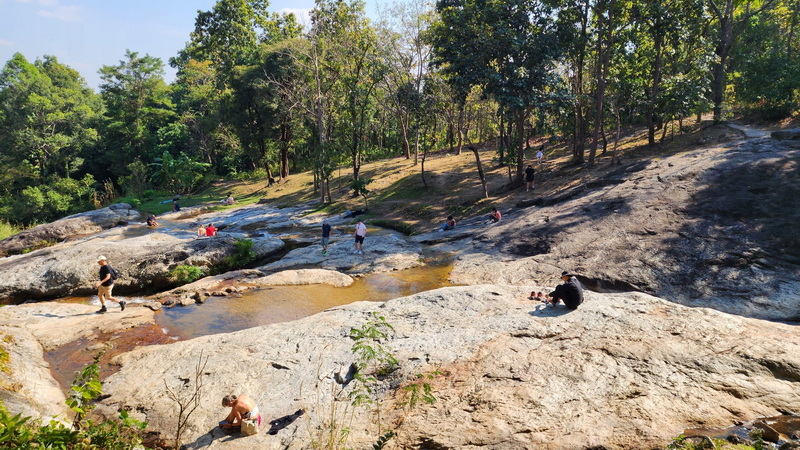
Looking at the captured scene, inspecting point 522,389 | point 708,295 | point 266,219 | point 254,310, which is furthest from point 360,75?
point 522,389

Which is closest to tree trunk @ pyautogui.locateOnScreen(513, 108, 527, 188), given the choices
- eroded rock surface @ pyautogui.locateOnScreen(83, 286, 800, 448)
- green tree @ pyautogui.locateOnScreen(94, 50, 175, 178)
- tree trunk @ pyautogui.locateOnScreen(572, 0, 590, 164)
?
tree trunk @ pyautogui.locateOnScreen(572, 0, 590, 164)

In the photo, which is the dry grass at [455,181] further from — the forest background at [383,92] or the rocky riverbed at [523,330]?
the rocky riverbed at [523,330]

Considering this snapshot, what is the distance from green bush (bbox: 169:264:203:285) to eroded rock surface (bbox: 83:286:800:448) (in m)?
7.06

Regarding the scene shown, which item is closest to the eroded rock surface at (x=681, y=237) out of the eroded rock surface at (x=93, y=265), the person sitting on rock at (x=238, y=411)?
the person sitting on rock at (x=238, y=411)

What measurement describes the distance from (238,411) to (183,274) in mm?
11653

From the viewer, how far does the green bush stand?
16672 mm

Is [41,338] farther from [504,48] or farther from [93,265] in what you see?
[504,48]

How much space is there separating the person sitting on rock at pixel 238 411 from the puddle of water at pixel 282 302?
18.0 feet

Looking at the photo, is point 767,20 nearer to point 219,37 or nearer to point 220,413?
point 220,413

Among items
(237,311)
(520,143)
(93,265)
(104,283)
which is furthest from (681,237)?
(93,265)

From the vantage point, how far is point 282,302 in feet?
46.6

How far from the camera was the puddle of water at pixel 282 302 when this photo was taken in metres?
12.6

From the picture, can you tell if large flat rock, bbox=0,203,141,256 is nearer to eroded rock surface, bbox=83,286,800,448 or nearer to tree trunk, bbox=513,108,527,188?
eroded rock surface, bbox=83,286,800,448

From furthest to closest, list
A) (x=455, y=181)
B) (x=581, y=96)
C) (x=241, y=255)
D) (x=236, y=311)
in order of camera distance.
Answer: (x=455, y=181) → (x=581, y=96) → (x=241, y=255) → (x=236, y=311)
